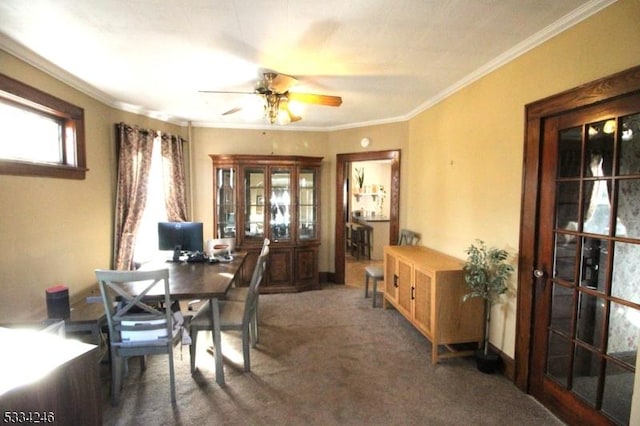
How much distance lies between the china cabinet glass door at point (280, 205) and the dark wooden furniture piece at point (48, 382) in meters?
3.48

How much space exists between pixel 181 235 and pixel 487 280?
3.03 m

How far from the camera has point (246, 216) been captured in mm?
4480

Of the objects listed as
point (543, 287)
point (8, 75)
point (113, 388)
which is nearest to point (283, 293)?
point (113, 388)

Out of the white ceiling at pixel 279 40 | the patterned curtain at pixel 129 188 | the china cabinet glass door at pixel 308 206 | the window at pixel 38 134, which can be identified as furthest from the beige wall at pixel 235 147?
the window at pixel 38 134

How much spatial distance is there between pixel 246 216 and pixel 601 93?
12.9 feet

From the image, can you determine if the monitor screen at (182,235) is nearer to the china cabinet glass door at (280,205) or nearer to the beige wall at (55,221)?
the beige wall at (55,221)

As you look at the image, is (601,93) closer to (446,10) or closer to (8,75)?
(446,10)

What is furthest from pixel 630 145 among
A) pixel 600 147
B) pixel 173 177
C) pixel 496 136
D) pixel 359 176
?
pixel 359 176

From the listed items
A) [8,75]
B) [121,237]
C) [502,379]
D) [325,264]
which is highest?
[8,75]

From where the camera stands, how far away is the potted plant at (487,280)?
7.82 feet

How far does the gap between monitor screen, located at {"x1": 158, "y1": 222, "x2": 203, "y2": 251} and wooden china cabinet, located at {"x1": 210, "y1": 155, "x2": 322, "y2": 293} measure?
3.70 ft

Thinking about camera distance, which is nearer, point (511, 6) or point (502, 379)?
point (511, 6)

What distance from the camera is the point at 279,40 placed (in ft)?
6.95

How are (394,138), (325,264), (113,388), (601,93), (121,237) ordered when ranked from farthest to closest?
(325,264)
(394,138)
(121,237)
(113,388)
(601,93)
